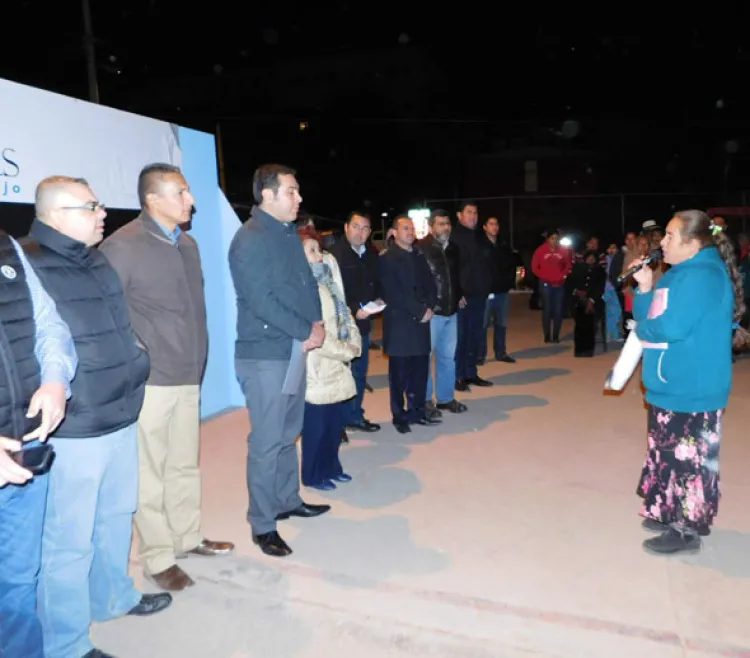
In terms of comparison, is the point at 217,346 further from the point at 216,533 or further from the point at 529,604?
the point at 529,604

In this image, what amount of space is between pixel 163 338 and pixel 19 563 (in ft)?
4.38

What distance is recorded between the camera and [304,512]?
440 cm

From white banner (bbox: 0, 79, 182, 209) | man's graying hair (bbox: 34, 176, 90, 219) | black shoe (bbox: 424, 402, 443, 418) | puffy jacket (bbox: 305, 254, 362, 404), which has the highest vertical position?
white banner (bbox: 0, 79, 182, 209)

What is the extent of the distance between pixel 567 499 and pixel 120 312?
3.18 meters

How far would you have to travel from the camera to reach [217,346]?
6.85 meters

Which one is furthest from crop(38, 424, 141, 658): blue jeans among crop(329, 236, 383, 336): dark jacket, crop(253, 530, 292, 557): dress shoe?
crop(329, 236, 383, 336): dark jacket

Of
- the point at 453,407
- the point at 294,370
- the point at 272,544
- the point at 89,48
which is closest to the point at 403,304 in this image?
the point at 453,407

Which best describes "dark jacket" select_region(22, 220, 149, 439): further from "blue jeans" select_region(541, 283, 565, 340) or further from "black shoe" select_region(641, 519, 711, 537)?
"blue jeans" select_region(541, 283, 565, 340)

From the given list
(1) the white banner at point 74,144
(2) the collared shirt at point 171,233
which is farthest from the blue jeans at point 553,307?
(2) the collared shirt at point 171,233

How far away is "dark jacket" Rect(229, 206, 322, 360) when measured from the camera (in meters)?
3.70

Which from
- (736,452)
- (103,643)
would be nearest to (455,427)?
(736,452)

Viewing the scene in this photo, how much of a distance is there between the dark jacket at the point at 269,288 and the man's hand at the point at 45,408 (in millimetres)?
1500

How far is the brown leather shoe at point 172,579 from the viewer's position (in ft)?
11.5

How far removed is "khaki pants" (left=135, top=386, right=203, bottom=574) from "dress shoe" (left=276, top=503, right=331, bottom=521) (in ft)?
2.43
